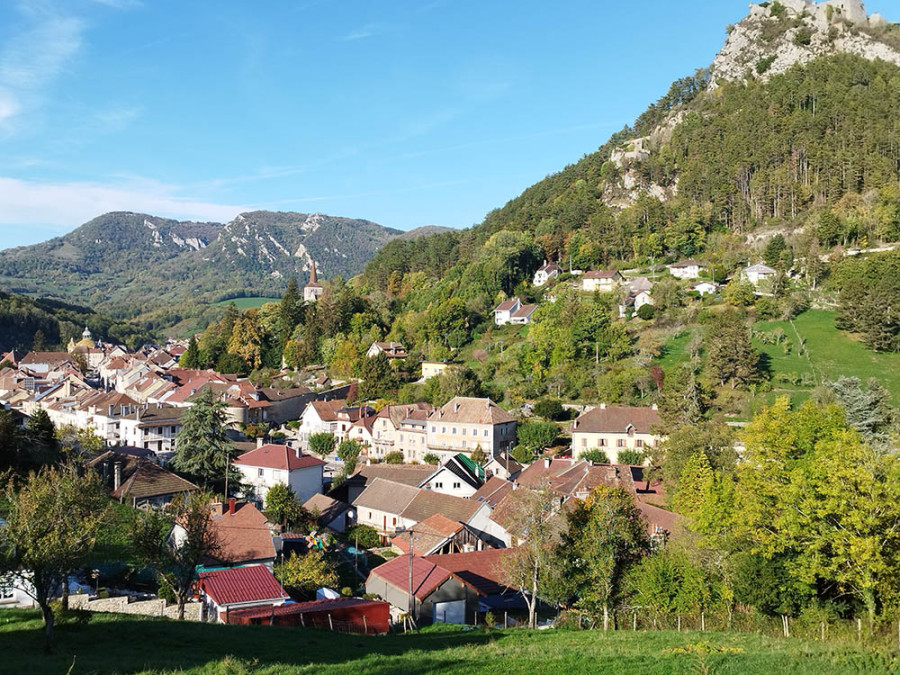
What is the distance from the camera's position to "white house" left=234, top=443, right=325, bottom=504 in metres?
41.5

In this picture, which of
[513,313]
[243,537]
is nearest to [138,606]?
[243,537]

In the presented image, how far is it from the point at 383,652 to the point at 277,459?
28944mm

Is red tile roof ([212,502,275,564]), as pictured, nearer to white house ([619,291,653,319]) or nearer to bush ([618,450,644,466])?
bush ([618,450,644,466])

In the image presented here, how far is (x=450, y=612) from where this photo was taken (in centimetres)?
2455

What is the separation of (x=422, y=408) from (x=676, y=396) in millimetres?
23266

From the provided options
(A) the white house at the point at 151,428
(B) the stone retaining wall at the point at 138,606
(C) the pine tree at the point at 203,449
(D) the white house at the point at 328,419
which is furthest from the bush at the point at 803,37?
(B) the stone retaining wall at the point at 138,606

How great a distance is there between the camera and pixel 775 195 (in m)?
86.4

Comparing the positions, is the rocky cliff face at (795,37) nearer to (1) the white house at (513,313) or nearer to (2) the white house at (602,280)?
(2) the white house at (602,280)

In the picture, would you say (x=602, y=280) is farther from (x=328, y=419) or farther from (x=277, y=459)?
(x=277, y=459)

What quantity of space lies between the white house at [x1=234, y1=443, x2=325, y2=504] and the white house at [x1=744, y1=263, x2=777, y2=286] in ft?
174

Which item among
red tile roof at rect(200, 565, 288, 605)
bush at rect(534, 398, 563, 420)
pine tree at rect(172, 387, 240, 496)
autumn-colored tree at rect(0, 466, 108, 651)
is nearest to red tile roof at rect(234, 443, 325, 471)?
pine tree at rect(172, 387, 240, 496)

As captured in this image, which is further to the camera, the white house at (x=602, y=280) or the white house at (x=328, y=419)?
the white house at (x=602, y=280)

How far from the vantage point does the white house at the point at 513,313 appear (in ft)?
271

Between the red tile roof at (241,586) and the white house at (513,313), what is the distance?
61.7 metres
